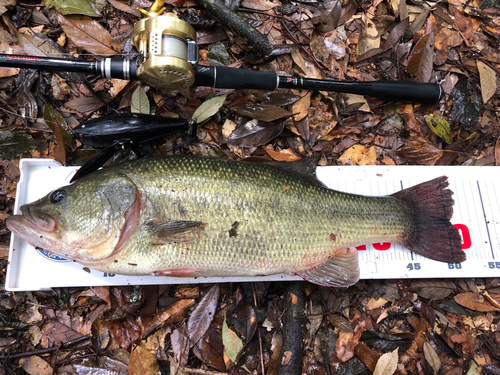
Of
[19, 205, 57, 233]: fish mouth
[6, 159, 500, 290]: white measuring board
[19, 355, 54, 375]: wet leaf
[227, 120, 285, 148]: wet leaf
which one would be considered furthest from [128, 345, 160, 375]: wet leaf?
[227, 120, 285, 148]: wet leaf

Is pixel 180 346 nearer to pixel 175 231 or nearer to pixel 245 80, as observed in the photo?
pixel 175 231

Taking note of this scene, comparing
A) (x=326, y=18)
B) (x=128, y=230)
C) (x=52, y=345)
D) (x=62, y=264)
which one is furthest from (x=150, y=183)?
(x=326, y=18)

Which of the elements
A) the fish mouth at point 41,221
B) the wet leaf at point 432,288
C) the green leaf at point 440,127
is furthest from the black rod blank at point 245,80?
the wet leaf at point 432,288

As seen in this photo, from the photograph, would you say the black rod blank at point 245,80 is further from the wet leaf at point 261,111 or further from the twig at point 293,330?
the twig at point 293,330

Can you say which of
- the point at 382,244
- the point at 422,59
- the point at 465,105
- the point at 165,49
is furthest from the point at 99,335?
the point at 465,105

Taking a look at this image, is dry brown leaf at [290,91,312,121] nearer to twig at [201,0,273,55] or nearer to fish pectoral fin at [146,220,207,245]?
twig at [201,0,273,55]

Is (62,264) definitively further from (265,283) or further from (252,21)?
(252,21)
